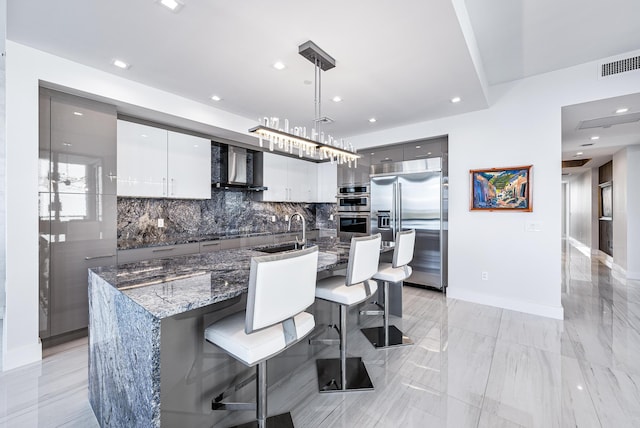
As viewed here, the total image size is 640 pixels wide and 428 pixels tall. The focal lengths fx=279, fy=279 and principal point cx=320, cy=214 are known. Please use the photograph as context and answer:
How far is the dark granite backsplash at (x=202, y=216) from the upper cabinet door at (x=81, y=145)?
689mm

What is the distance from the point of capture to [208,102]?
3.47m

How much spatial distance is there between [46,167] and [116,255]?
100 cm

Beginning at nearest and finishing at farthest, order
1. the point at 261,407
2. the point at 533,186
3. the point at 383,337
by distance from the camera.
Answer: the point at 261,407 → the point at 383,337 → the point at 533,186

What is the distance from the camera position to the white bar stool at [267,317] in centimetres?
127

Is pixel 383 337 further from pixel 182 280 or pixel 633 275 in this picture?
pixel 633 275

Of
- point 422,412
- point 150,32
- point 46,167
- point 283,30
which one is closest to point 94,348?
point 46,167

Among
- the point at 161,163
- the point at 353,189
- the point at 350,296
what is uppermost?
the point at 161,163

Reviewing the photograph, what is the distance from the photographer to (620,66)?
289 cm

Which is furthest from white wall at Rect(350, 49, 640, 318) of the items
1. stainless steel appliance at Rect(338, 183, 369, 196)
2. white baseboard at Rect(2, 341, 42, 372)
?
white baseboard at Rect(2, 341, 42, 372)

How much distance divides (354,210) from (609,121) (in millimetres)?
3756

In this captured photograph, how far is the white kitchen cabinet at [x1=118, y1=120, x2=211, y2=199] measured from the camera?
315 centimetres

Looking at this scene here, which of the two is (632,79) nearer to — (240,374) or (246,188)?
(240,374)

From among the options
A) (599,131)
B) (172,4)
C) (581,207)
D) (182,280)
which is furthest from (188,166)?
(581,207)

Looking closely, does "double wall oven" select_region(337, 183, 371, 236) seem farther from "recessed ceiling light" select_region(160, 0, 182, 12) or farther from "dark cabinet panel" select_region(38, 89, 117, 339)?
"recessed ceiling light" select_region(160, 0, 182, 12)
